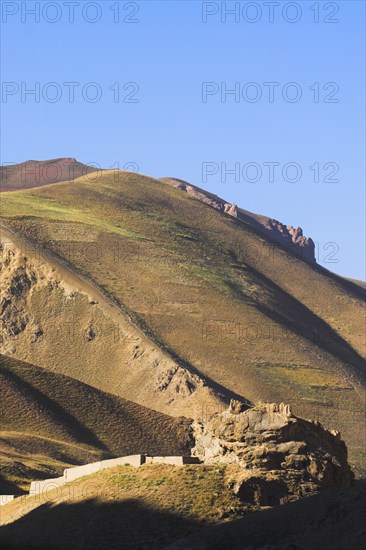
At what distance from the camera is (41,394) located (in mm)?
100750

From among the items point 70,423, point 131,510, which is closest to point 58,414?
point 70,423

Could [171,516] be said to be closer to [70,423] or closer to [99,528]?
[99,528]

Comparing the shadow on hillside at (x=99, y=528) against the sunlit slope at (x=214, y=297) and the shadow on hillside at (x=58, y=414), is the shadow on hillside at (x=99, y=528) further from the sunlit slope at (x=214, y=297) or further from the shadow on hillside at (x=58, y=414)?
the sunlit slope at (x=214, y=297)

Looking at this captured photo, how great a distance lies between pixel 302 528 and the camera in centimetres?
3294

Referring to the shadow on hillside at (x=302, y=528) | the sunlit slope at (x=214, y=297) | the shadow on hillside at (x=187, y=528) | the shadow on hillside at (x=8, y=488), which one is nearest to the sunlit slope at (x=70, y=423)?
the shadow on hillside at (x=8, y=488)

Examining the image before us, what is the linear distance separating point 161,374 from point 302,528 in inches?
3605

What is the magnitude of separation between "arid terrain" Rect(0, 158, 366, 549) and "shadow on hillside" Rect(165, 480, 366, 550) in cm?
6

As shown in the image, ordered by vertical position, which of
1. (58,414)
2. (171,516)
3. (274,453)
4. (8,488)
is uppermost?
(58,414)

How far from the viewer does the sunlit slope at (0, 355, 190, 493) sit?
8956 cm

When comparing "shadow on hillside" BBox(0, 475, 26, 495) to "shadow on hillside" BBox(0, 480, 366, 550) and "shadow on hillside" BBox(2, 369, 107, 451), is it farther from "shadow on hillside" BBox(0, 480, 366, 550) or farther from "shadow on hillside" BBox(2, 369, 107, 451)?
"shadow on hillside" BBox(2, 369, 107, 451)

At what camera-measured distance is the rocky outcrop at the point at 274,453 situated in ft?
138

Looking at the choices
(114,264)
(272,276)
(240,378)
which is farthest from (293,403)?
(272,276)

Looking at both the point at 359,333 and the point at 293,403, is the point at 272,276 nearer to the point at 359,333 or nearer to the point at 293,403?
the point at 359,333

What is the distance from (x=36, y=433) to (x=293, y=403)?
4399cm
